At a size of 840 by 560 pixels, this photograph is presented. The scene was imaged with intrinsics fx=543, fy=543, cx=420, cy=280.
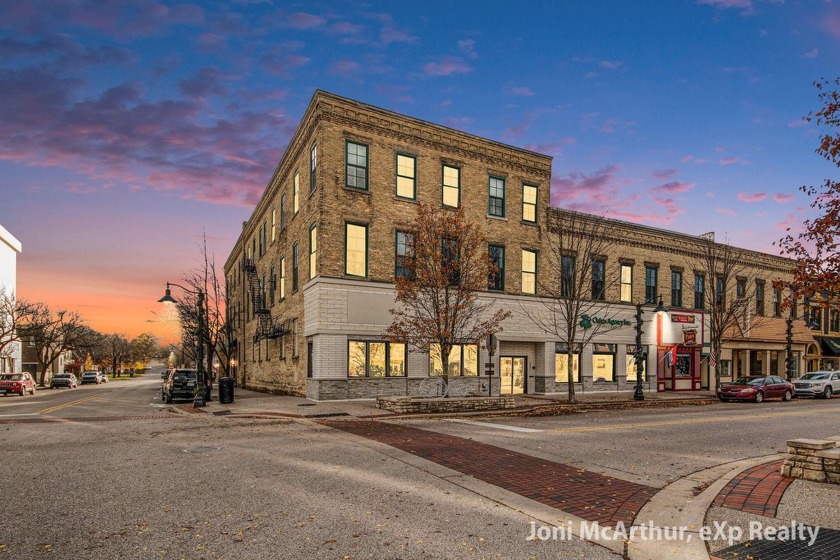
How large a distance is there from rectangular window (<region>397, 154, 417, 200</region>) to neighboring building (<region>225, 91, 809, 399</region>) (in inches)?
2.2

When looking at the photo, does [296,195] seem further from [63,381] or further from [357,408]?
[63,381]

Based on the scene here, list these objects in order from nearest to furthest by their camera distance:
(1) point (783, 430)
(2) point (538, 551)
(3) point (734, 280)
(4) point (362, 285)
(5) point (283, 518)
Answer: (2) point (538, 551)
(5) point (283, 518)
(1) point (783, 430)
(4) point (362, 285)
(3) point (734, 280)

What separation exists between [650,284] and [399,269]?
18347 mm

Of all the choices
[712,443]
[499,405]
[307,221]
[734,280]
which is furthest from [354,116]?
[734,280]

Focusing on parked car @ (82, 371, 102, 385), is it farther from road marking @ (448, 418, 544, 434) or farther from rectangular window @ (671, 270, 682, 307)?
rectangular window @ (671, 270, 682, 307)

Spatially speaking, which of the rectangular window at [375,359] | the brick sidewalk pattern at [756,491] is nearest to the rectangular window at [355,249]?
the rectangular window at [375,359]

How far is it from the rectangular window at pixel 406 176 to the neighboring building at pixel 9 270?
62.1m

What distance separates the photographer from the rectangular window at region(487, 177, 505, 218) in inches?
1140

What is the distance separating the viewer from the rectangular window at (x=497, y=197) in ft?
95.0

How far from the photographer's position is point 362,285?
2427 centimetres

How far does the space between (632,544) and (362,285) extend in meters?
19.3

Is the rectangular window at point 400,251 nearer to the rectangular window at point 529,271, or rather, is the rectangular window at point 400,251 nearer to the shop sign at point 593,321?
the rectangular window at point 529,271

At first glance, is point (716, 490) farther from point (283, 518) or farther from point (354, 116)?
point (354, 116)

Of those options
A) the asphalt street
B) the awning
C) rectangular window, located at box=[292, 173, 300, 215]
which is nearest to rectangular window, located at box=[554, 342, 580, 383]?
→ the asphalt street
